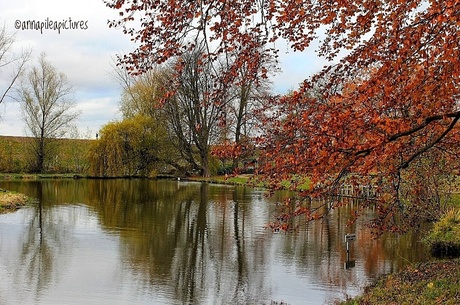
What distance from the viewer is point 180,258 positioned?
11055 millimetres

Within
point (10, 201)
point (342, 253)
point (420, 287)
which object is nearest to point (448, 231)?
point (342, 253)

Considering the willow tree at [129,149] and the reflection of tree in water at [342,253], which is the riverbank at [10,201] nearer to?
the reflection of tree in water at [342,253]

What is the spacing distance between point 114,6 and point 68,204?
661 inches

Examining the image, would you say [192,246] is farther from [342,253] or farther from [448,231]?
[448,231]

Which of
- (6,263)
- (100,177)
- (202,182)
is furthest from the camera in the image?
(100,177)

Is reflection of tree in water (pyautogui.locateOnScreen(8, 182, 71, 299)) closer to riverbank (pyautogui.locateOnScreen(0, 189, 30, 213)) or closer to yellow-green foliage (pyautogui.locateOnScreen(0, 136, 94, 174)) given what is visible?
riverbank (pyautogui.locateOnScreen(0, 189, 30, 213))

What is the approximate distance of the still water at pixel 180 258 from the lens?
8.36 m

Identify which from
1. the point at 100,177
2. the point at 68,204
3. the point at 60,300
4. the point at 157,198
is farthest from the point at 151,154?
the point at 60,300

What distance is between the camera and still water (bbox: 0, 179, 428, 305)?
8.36 m

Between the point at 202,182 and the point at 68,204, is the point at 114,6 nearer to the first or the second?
the point at 68,204

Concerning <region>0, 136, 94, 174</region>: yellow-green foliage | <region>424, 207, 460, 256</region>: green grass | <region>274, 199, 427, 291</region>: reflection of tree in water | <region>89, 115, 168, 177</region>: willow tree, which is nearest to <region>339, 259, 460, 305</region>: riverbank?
<region>274, 199, 427, 291</region>: reflection of tree in water

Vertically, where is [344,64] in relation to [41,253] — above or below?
above

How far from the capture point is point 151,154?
1667 inches

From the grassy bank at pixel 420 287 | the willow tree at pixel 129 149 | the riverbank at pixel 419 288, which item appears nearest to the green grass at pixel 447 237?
the grassy bank at pixel 420 287
